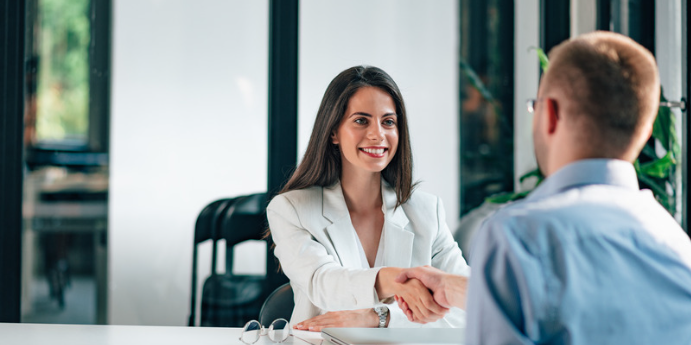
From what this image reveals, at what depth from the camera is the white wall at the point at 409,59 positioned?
3.37m

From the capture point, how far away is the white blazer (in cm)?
191

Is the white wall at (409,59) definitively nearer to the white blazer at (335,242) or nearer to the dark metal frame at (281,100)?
the dark metal frame at (281,100)

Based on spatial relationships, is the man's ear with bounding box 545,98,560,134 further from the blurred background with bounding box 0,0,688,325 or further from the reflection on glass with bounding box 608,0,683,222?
the reflection on glass with bounding box 608,0,683,222

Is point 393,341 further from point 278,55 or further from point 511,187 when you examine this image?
point 511,187

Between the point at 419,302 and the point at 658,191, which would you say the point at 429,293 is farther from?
the point at 658,191

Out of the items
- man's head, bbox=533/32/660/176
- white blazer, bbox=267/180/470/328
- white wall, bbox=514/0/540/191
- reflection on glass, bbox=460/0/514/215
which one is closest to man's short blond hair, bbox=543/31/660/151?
man's head, bbox=533/32/660/176

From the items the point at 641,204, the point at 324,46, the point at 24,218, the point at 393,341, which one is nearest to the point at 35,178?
the point at 24,218

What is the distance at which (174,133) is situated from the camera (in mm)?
3250

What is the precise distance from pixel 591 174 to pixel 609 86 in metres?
0.12

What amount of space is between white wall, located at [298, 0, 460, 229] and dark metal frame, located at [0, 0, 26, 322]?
1457 millimetres

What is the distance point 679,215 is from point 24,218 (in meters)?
3.59

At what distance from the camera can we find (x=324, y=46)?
3391 mm

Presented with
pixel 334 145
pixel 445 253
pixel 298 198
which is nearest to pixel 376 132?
pixel 334 145

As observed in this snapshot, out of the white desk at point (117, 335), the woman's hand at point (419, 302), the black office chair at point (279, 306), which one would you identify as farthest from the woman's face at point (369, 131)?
the white desk at point (117, 335)
